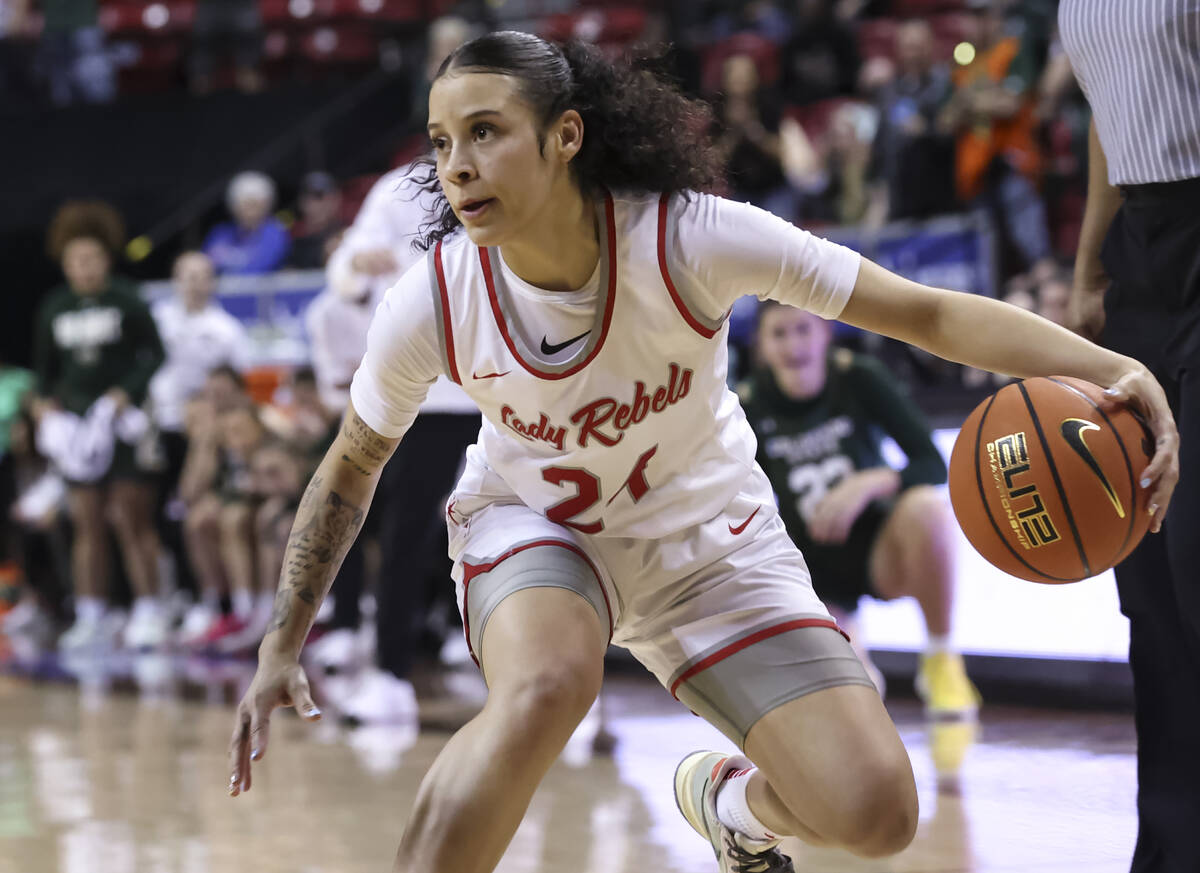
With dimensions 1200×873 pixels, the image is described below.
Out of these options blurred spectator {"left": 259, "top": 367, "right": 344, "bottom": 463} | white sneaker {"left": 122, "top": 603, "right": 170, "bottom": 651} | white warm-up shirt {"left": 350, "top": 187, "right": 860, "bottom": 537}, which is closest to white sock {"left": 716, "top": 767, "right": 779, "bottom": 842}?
white warm-up shirt {"left": 350, "top": 187, "right": 860, "bottom": 537}

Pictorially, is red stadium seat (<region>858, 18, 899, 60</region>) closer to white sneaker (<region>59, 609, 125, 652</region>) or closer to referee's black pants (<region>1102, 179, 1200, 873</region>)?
white sneaker (<region>59, 609, 125, 652</region>)

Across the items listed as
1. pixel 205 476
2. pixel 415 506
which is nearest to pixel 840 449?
pixel 415 506

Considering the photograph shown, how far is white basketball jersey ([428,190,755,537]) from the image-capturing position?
8.52 ft

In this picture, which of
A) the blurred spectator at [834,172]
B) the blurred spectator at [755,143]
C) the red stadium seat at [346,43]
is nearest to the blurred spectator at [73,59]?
the red stadium seat at [346,43]

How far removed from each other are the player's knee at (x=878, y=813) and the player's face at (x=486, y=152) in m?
1.09

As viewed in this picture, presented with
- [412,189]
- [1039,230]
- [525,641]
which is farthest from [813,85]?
[525,641]

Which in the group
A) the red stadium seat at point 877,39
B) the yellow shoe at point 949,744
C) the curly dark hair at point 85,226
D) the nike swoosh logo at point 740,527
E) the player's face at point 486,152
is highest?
the player's face at point 486,152

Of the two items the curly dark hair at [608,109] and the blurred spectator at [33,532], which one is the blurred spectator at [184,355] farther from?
the curly dark hair at [608,109]

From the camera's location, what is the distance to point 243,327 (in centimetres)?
984

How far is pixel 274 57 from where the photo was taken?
13203mm

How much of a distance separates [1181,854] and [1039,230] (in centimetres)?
489

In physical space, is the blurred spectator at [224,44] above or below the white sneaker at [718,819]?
above

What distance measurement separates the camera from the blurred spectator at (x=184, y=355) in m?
8.54

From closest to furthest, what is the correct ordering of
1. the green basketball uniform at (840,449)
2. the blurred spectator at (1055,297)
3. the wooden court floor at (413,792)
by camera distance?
the wooden court floor at (413,792) < the green basketball uniform at (840,449) < the blurred spectator at (1055,297)
